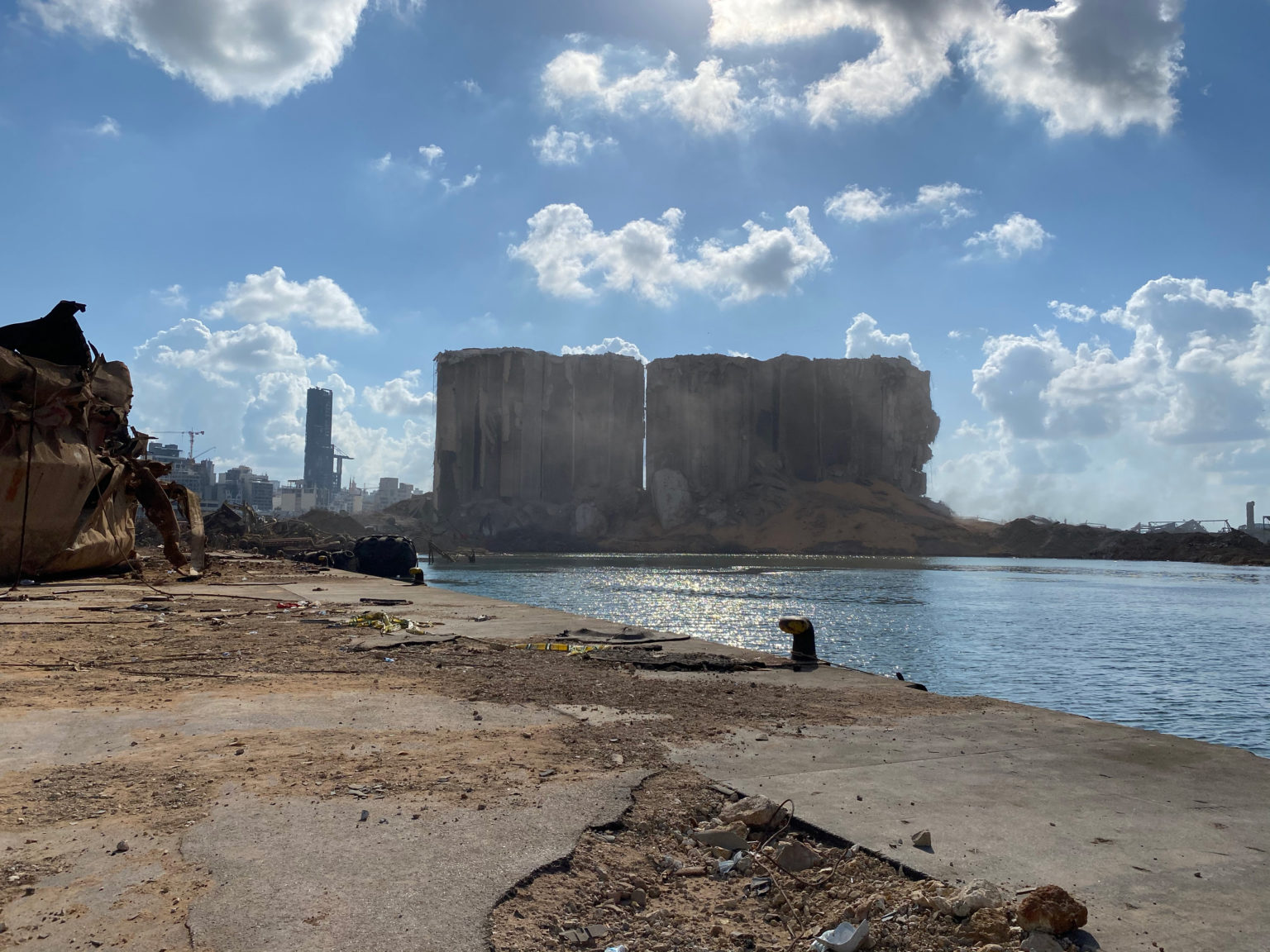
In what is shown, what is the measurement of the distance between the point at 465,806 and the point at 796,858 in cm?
152

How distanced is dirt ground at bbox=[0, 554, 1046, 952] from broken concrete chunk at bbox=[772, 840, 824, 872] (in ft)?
0.17

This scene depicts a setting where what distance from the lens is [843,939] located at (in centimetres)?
270

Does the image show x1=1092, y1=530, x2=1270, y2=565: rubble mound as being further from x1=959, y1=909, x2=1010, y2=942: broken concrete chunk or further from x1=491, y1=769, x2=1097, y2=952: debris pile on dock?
x1=959, y1=909, x2=1010, y2=942: broken concrete chunk

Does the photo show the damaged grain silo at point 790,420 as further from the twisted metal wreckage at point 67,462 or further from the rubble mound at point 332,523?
the twisted metal wreckage at point 67,462

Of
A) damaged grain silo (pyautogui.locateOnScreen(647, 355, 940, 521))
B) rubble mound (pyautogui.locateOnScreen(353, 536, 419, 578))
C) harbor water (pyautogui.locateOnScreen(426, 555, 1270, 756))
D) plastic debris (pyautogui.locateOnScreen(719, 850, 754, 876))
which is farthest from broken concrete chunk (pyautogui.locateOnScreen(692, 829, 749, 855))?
damaged grain silo (pyautogui.locateOnScreen(647, 355, 940, 521))

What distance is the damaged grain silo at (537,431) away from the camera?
107 m

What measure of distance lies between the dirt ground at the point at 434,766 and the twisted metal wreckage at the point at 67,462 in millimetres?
7514

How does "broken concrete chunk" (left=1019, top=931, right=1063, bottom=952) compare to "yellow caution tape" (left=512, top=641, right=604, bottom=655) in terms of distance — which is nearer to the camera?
"broken concrete chunk" (left=1019, top=931, right=1063, bottom=952)

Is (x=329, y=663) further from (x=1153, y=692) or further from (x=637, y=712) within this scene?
(x=1153, y=692)

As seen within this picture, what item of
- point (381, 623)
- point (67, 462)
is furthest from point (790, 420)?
point (381, 623)

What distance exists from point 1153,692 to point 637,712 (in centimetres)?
1237

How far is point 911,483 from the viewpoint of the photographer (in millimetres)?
111125

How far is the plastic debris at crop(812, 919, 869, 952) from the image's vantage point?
267 cm

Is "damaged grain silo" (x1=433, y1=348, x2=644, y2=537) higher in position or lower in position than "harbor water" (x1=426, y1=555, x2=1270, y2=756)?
higher
